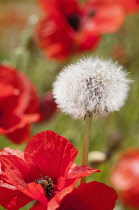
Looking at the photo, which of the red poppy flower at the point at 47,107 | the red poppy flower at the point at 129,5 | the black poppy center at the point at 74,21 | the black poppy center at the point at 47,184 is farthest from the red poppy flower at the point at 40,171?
the red poppy flower at the point at 129,5

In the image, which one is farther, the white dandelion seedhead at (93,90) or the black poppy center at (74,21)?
the black poppy center at (74,21)

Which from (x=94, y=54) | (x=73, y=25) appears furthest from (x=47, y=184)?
(x=94, y=54)

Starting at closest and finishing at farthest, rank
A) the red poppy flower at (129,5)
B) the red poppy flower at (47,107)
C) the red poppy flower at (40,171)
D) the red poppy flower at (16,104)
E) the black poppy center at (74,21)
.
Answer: the red poppy flower at (40,171), the red poppy flower at (16,104), the red poppy flower at (47,107), the black poppy center at (74,21), the red poppy flower at (129,5)

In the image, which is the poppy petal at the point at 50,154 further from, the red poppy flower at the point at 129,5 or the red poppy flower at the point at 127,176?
the red poppy flower at the point at 129,5

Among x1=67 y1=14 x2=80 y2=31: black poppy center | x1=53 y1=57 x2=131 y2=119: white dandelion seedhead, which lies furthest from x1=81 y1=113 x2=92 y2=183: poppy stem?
x1=67 y1=14 x2=80 y2=31: black poppy center

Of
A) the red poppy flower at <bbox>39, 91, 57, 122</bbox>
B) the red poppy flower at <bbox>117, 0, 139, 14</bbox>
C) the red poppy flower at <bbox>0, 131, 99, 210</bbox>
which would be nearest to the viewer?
the red poppy flower at <bbox>0, 131, 99, 210</bbox>

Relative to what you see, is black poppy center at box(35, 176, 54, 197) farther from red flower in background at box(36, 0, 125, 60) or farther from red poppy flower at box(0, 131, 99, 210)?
red flower in background at box(36, 0, 125, 60)
